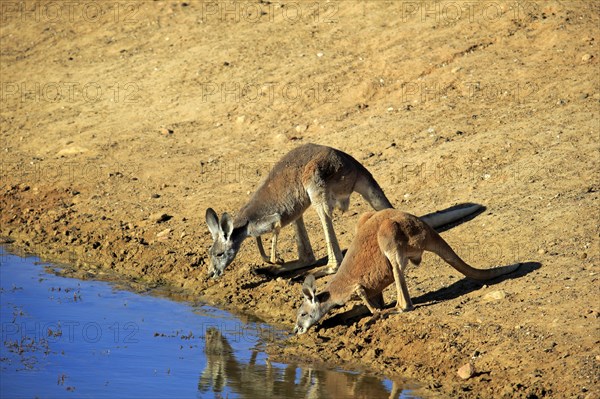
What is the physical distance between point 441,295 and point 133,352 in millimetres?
3578

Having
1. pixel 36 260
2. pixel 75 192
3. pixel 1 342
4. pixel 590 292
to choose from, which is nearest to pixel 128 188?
pixel 75 192

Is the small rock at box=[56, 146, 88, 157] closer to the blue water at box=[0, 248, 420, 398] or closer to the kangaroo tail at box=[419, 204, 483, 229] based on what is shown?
the blue water at box=[0, 248, 420, 398]

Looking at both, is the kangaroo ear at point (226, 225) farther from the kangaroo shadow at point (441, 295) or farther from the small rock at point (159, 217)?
the small rock at point (159, 217)

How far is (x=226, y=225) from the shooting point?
13.0 m

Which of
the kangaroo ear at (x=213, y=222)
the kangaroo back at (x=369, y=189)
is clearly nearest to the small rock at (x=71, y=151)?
the kangaroo ear at (x=213, y=222)

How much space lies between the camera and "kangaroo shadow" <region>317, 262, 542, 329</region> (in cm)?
1195

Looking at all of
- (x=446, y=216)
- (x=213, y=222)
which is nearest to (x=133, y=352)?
(x=213, y=222)

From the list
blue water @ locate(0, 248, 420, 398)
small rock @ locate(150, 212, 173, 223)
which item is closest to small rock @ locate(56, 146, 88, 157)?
small rock @ locate(150, 212, 173, 223)

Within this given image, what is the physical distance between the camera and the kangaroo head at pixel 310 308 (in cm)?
1162

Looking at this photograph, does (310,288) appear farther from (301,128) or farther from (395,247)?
(301,128)

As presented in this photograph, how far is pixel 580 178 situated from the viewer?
14516 mm

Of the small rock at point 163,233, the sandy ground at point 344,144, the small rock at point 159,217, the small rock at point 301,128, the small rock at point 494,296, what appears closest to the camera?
the sandy ground at point 344,144

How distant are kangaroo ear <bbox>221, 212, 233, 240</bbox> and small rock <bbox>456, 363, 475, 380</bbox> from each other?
3691 millimetres

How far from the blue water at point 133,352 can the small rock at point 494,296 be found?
6.18ft
